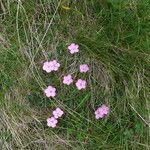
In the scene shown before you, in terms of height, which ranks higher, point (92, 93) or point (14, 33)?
point (14, 33)

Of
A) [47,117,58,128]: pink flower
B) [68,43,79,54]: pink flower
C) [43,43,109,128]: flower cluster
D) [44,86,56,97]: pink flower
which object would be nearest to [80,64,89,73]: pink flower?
[43,43,109,128]: flower cluster

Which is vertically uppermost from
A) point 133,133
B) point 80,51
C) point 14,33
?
point 14,33

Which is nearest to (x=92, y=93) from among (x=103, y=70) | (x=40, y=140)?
(x=103, y=70)

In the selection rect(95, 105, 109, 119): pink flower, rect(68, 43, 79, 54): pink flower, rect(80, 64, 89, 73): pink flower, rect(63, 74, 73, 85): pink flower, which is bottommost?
rect(95, 105, 109, 119): pink flower

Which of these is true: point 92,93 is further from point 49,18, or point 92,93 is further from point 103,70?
point 49,18

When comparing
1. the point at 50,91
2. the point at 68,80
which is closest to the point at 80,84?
the point at 68,80

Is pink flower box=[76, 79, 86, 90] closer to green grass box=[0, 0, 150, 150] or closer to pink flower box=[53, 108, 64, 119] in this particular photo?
green grass box=[0, 0, 150, 150]
